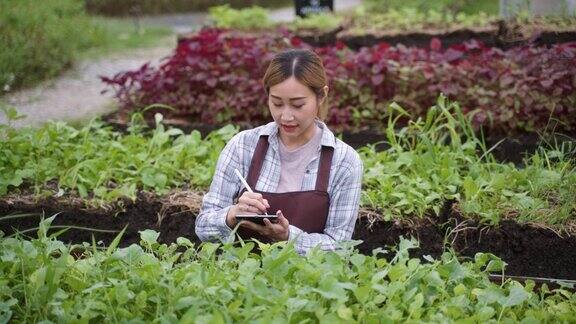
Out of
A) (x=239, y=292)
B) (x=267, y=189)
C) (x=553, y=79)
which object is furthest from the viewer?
(x=553, y=79)

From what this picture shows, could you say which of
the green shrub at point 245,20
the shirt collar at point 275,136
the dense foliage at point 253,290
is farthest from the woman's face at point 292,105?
the green shrub at point 245,20

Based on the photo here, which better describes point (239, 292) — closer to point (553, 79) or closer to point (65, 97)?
point (553, 79)

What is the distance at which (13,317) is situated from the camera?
9.41 ft

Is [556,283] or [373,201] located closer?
[556,283]

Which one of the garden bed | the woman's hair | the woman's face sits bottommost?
the garden bed

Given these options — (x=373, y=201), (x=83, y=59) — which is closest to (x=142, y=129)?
(x=373, y=201)

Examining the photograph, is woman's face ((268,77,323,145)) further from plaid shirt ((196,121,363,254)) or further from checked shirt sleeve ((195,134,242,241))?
checked shirt sleeve ((195,134,242,241))

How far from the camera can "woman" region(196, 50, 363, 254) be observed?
3699mm

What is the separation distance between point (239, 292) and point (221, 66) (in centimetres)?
423

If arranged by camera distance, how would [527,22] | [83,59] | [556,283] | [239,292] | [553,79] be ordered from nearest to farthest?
[239,292], [556,283], [553,79], [527,22], [83,59]

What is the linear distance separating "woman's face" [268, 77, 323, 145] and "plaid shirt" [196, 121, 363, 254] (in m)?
0.14

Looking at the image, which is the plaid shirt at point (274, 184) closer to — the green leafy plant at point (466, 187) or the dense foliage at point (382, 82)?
the green leafy plant at point (466, 187)

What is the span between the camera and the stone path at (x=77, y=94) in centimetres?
833

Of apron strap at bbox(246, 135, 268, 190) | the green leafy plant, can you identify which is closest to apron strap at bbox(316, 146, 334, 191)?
apron strap at bbox(246, 135, 268, 190)
